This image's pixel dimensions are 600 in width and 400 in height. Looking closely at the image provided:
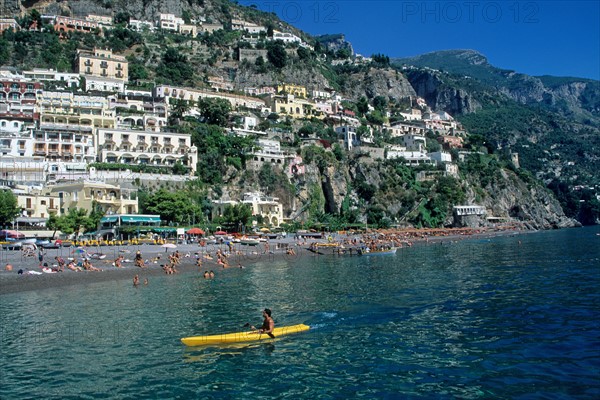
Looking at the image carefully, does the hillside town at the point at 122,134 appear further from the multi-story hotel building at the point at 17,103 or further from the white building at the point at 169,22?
the white building at the point at 169,22

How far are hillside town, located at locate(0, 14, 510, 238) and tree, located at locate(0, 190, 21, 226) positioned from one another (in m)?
2.81

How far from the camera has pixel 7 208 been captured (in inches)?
1656

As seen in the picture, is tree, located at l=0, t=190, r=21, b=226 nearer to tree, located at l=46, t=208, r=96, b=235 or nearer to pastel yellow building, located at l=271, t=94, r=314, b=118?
tree, located at l=46, t=208, r=96, b=235

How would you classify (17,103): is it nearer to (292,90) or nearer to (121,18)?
(121,18)

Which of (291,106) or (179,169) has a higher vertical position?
(291,106)

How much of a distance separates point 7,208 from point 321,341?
35.4m

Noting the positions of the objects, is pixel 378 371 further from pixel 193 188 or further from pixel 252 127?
pixel 252 127

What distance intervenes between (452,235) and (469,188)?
18113 mm

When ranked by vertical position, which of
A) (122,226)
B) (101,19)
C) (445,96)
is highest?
(445,96)

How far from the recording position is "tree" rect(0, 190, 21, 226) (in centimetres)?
4191

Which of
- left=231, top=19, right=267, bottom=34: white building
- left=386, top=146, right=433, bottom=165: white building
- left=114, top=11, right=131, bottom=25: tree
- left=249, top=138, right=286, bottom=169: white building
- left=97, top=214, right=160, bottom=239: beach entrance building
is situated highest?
left=231, top=19, right=267, bottom=34: white building

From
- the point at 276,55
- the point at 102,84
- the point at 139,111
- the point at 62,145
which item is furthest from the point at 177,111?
the point at 276,55

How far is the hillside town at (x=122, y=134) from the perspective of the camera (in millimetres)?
54031

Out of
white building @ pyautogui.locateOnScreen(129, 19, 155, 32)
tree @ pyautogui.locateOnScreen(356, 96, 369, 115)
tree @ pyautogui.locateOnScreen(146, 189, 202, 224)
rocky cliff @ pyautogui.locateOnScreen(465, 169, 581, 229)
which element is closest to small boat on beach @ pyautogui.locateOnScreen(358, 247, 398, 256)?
tree @ pyautogui.locateOnScreen(146, 189, 202, 224)
